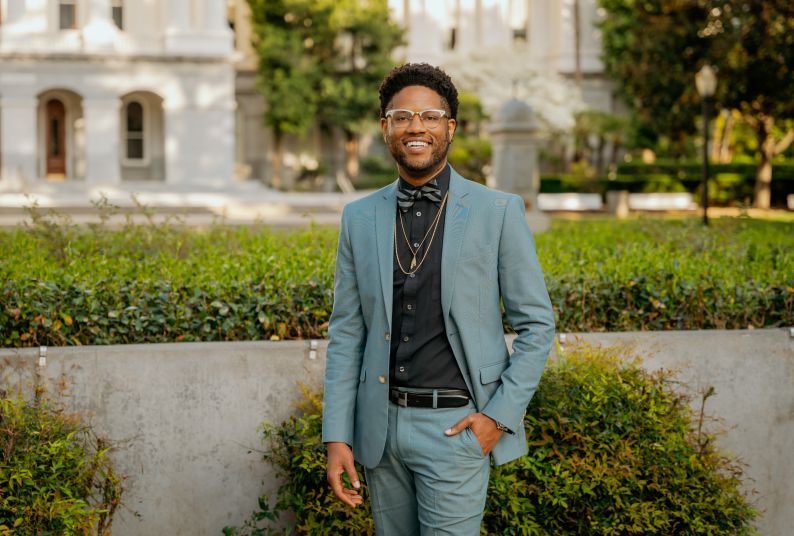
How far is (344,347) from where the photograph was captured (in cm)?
377

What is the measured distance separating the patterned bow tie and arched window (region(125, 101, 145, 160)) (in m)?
33.8

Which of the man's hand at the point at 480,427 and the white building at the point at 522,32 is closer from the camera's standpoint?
the man's hand at the point at 480,427

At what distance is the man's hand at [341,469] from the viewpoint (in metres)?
3.62

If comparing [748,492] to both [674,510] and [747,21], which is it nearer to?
[674,510]

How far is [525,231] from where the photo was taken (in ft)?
12.0

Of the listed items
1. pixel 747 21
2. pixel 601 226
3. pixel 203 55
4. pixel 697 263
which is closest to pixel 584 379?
pixel 697 263

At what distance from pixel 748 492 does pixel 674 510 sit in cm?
100

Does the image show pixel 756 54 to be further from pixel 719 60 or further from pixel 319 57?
pixel 319 57

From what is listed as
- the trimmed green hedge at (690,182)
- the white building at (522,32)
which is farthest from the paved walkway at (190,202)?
the white building at (522,32)

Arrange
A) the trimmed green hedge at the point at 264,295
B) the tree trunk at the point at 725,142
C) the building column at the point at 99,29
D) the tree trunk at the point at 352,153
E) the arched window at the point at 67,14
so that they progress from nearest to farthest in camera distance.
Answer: the trimmed green hedge at the point at 264,295, the building column at the point at 99,29, the arched window at the point at 67,14, the tree trunk at the point at 725,142, the tree trunk at the point at 352,153

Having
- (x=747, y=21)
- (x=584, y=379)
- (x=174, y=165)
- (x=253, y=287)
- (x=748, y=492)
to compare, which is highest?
(x=747, y=21)

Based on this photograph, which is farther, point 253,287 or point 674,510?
point 253,287

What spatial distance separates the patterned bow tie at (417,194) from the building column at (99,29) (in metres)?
31.9

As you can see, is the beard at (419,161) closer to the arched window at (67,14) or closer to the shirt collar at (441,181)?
the shirt collar at (441,181)
